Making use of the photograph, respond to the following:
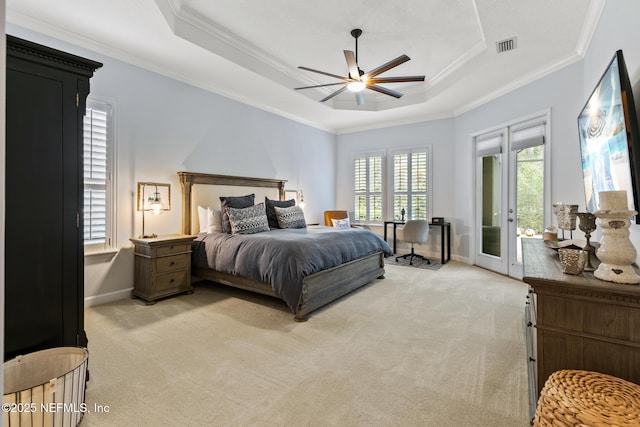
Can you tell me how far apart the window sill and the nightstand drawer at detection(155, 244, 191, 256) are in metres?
0.52

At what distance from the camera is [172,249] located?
364 centimetres

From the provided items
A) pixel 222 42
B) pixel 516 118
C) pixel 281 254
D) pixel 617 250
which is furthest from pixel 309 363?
pixel 516 118

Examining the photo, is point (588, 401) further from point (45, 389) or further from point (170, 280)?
point (170, 280)

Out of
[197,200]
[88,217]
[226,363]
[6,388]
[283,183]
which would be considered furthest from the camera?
[283,183]

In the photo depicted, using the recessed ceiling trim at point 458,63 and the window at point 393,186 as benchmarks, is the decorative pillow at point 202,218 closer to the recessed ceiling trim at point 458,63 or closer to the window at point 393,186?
the window at point 393,186

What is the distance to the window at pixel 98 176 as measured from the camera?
3.35 meters

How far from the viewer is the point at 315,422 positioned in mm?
1631

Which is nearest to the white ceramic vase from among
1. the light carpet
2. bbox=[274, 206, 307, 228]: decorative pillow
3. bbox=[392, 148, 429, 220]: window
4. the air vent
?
the light carpet

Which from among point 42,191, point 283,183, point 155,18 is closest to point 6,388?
point 42,191

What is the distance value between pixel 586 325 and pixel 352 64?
2865mm

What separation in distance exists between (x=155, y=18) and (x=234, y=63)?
3.44ft

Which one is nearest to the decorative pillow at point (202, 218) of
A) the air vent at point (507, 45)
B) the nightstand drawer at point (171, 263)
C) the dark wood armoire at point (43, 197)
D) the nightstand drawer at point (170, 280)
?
the nightstand drawer at point (171, 263)

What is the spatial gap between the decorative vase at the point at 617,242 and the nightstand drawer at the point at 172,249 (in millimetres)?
3737

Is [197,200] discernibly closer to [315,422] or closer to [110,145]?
[110,145]
